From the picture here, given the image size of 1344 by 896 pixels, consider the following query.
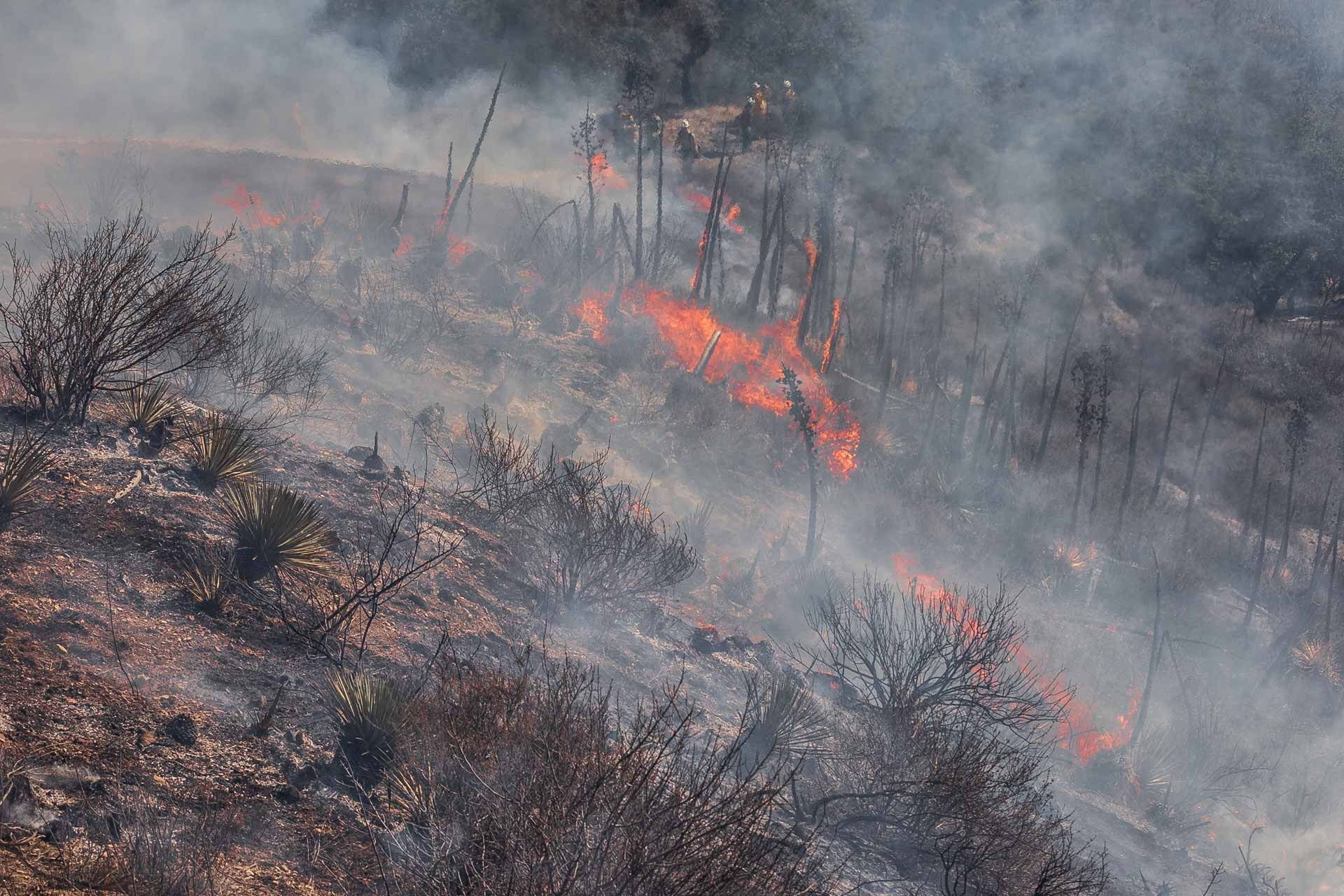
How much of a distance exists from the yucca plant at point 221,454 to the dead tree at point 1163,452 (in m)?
40.2

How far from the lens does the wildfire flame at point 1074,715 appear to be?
2425 cm

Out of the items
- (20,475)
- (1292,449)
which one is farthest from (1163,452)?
(20,475)

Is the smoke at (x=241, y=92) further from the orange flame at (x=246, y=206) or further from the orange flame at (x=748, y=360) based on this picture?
the orange flame at (x=748, y=360)

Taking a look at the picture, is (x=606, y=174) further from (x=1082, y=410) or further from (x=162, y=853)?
(x=162, y=853)

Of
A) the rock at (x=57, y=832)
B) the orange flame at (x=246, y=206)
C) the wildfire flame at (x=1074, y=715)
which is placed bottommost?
the wildfire flame at (x=1074, y=715)

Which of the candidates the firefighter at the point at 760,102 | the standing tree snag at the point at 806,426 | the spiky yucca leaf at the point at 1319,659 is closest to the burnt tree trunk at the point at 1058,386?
the spiky yucca leaf at the point at 1319,659

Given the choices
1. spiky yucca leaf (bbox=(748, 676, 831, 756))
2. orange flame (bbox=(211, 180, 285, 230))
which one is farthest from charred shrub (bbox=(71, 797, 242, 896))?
orange flame (bbox=(211, 180, 285, 230))

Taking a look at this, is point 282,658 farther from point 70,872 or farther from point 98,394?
point 98,394

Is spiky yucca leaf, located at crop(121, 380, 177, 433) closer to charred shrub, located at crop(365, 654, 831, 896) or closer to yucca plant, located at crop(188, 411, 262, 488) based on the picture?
yucca plant, located at crop(188, 411, 262, 488)

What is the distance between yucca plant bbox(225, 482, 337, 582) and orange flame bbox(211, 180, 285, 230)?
26.0 metres

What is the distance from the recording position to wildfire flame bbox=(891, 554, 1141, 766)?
79.6 ft

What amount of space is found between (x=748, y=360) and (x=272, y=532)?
29.7 metres

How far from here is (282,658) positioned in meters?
8.87

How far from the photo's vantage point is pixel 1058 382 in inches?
1704
